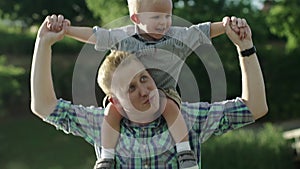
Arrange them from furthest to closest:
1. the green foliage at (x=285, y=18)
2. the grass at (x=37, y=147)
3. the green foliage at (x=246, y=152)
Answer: the grass at (x=37, y=147) < the green foliage at (x=285, y=18) < the green foliage at (x=246, y=152)

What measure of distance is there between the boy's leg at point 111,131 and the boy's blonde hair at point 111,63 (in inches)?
2.2

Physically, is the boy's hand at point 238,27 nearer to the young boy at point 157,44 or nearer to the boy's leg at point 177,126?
the young boy at point 157,44

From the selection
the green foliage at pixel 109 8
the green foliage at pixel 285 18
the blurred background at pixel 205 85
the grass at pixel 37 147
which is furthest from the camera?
the grass at pixel 37 147

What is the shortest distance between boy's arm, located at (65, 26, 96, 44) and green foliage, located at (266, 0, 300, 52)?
767cm

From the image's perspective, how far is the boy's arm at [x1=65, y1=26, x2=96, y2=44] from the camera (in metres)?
1.08

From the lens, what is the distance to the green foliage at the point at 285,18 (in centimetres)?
852

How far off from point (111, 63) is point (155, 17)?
11 cm

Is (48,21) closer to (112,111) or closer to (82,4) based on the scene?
(112,111)

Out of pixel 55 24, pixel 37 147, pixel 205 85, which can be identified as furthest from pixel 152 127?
pixel 37 147

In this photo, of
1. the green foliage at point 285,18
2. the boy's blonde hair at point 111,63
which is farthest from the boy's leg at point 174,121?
the green foliage at point 285,18

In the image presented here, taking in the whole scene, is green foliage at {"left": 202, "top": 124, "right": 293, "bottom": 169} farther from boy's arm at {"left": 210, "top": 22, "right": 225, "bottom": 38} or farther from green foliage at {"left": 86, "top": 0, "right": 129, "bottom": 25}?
boy's arm at {"left": 210, "top": 22, "right": 225, "bottom": 38}

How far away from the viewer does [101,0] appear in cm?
911

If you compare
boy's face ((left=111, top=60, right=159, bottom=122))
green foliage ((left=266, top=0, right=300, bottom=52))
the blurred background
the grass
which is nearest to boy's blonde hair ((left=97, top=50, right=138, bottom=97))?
boy's face ((left=111, top=60, right=159, bottom=122))

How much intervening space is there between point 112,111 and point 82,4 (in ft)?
43.6
